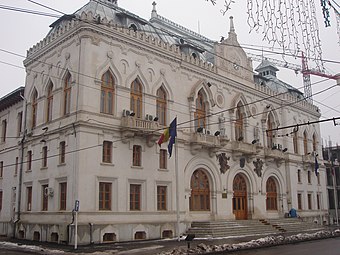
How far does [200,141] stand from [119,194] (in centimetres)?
897

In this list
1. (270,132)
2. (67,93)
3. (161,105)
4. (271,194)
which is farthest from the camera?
(270,132)

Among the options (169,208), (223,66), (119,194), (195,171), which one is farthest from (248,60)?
(119,194)

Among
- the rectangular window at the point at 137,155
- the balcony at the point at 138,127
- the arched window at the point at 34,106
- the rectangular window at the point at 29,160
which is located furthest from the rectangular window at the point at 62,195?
the arched window at the point at 34,106

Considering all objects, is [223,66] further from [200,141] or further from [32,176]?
[32,176]

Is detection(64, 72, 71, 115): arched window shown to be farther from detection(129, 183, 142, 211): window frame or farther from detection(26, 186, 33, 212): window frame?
detection(26, 186, 33, 212): window frame

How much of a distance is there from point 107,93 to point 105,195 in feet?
23.8

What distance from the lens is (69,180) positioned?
1035 inches

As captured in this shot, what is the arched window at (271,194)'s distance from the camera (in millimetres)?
42112

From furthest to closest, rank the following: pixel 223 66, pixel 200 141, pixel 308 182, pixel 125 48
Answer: pixel 308 182
pixel 223 66
pixel 200 141
pixel 125 48

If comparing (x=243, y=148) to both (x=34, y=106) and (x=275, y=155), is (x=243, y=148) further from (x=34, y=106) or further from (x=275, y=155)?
(x=34, y=106)

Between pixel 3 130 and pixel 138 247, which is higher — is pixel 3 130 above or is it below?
above

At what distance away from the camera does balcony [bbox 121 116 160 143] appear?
27.9 meters

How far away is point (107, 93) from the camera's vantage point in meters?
28.5

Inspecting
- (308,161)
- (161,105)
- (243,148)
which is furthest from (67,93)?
(308,161)
